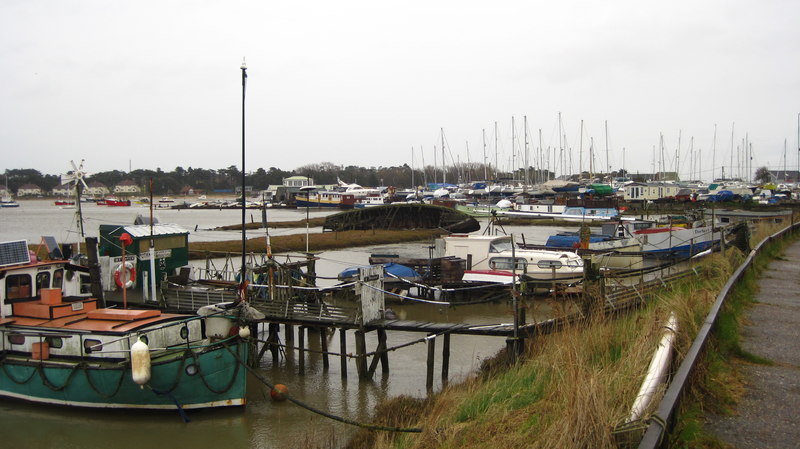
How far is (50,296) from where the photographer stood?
14844 millimetres

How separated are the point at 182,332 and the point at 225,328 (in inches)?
39.4

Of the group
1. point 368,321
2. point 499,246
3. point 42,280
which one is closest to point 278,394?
point 368,321

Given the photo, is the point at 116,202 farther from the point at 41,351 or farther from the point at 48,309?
the point at 41,351

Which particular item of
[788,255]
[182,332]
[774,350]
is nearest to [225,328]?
[182,332]

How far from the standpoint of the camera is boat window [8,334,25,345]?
14.4 m

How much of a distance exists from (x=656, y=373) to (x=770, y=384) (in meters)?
2.17

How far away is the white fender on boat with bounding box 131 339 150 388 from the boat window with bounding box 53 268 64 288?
473 cm

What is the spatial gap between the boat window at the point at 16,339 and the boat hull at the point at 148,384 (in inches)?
14.5

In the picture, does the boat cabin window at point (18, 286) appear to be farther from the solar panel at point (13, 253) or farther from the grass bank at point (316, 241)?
the grass bank at point (316, 241)

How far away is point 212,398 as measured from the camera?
13.9m

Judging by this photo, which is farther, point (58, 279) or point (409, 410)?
point (58, 279)

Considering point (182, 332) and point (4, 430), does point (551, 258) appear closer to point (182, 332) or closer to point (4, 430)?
point (182, 332)

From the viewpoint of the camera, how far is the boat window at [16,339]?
14445 millimetres

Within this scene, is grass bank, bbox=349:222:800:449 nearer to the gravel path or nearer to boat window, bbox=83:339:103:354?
the gravel path
